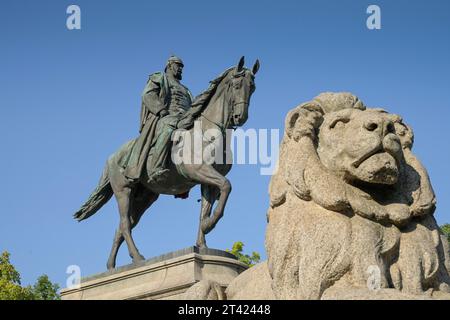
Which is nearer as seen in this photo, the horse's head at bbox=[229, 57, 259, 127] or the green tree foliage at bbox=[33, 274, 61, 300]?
the horse's head at bbox=[229, 57, 259, 127]

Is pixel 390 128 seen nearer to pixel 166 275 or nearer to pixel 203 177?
pixel 166 275

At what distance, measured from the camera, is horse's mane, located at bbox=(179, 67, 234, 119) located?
38.3 ft

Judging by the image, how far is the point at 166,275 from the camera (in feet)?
32.9

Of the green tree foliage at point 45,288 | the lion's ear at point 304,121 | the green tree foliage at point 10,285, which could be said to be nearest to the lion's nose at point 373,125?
the lion's ear at point 304,121

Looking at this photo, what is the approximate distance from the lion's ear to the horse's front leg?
5.75m

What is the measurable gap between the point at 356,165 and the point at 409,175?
411mm

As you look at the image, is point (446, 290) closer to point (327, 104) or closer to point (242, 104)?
point (327, 104)

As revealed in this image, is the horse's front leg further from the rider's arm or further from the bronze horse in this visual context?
the rider's arm

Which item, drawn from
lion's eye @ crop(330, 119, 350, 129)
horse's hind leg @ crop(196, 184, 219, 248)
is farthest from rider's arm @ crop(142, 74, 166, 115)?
lion's eye @ crop(330, 119, 350, 129)

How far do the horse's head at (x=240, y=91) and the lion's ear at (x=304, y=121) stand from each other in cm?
599

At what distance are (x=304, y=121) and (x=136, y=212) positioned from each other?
767cm

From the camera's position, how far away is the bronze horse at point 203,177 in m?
11.3

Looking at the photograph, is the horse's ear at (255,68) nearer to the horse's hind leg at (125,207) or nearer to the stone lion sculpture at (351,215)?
the horse's hind leg at (125,207)


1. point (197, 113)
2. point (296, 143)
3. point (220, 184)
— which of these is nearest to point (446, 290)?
point (296, 143)
